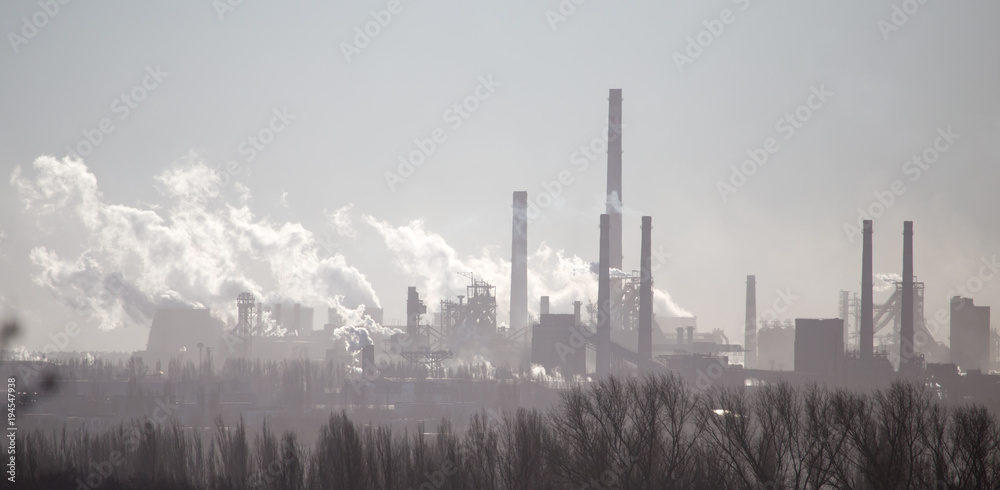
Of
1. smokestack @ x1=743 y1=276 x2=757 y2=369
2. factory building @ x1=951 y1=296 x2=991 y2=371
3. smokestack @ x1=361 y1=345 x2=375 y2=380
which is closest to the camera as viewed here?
smokestack @ x1=361 y1=345 x2=375 y2=380

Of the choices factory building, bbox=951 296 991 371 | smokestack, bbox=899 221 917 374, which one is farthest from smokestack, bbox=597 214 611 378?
factory building, bbox=951 296 991 371

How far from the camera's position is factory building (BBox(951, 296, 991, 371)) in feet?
359

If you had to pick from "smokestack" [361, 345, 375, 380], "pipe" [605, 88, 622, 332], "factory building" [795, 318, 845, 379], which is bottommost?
"smokestack" [361, 345, 375, 380]

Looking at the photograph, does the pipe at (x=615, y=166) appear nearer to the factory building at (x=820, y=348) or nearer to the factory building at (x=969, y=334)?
the factory building at (x=820, y=348)

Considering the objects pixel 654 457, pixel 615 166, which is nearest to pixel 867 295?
pixel 615 166

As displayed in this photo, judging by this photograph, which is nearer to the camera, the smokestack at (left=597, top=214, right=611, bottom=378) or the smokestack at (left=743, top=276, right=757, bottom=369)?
the smokestack at (left=597, top=214, right=611, bottom=378)

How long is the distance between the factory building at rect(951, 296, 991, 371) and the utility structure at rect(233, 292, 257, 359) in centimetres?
7182

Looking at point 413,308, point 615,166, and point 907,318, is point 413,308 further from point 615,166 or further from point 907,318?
point 907,318

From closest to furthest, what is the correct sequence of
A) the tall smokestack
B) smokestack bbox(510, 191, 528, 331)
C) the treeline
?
the treeline
the tall smokestack
smokestack bbox(510, 191, 528, 331)

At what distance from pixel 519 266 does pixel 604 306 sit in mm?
20791

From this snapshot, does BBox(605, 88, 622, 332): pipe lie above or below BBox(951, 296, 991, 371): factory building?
above

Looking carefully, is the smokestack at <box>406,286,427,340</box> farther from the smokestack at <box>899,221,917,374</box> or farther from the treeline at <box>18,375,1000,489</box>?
the treeline at <box>18,375,1000,489</box>

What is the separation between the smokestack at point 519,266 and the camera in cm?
9925

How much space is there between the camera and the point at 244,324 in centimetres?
10881
